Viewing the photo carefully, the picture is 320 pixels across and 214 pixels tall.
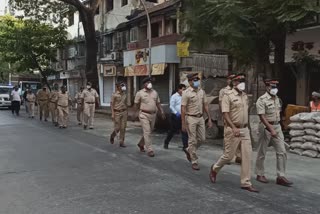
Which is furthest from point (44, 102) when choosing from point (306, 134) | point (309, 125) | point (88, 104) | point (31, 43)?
point (31, 43)

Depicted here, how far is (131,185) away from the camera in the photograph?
293 inches

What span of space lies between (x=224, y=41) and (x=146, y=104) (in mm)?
2988

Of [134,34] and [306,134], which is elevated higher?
[134,34]

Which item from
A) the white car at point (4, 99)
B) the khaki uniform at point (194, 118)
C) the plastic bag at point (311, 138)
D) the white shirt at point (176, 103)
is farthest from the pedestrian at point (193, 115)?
the white car at point (4, 99)

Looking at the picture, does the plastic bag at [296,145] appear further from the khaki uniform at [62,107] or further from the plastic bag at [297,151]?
the khaki uniform at [62,107]

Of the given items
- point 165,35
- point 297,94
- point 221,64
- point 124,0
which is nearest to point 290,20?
point 297,94

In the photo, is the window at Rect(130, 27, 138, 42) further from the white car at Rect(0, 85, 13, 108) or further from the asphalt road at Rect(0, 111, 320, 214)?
the asphalt road at Rect(0, 111, 320, 214)

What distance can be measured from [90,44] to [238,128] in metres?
22.6

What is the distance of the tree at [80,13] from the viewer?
2831cm

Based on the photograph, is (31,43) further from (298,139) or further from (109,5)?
(298,139)

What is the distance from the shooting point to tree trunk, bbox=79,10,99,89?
2833 centimetres

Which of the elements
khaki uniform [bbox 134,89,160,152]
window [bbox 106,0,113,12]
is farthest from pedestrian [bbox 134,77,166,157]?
window [bbox 106,0,113,12]

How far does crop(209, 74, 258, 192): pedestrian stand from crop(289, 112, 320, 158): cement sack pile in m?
3.96

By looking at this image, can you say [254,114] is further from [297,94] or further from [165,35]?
[165,35]
